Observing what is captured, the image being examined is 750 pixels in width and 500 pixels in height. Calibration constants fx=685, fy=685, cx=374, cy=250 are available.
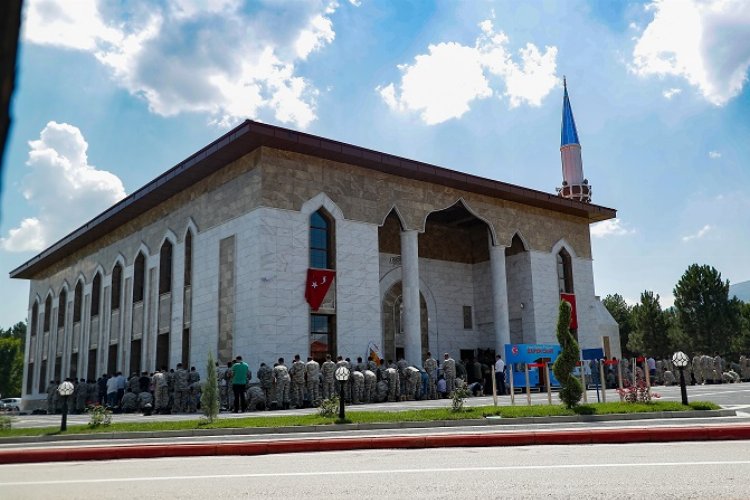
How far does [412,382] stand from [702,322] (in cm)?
3425

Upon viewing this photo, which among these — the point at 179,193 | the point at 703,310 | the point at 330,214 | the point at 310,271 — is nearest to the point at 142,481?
the point at 310,271

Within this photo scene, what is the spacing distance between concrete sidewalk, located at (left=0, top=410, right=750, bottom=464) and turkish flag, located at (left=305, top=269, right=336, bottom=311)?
35.4ft

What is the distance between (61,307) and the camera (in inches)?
1633

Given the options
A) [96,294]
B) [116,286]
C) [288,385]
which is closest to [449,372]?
[288,385]

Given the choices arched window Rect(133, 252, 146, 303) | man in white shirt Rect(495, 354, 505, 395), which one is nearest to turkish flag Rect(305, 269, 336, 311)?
man in white shirt Rect(495, 354, 505, 395)

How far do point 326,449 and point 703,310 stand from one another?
4609cm

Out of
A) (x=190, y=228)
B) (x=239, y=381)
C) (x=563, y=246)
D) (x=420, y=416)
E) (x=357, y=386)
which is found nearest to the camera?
(x=420, y=416)

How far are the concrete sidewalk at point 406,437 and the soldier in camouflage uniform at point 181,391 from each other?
8.33 meters

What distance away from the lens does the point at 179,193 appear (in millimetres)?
29016

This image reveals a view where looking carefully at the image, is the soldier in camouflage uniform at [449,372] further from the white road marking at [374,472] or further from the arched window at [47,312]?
the arched window at [47,312]

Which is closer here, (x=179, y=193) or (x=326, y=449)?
(x=326, y=449)

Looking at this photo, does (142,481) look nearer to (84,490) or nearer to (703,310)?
(84,490)

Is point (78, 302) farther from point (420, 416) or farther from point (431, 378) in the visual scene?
point (420, 416)

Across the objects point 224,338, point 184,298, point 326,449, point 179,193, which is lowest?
point 326,449
